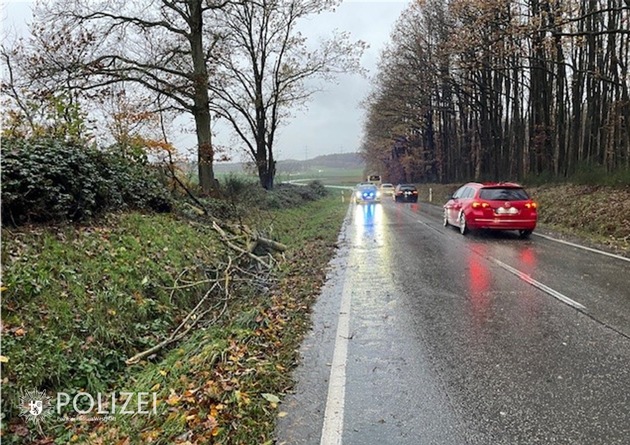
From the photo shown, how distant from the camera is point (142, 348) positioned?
5809 millimetres

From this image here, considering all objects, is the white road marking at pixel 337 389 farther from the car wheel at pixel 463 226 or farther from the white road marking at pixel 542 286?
the car wheel at pixel 463 226

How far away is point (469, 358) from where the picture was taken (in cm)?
461

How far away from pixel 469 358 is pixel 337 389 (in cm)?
152

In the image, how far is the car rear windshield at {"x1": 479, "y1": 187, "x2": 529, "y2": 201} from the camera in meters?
13.1

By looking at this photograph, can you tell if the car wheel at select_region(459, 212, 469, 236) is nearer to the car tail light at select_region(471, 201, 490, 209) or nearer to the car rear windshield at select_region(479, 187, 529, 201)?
the car tail light at select_region(471, 201, 490, 209)

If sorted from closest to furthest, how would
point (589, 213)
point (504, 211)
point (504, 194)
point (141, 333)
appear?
point (141, 333) < point (504, 211) < point (504, 194) < point (589, 213)

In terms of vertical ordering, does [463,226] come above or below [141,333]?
above

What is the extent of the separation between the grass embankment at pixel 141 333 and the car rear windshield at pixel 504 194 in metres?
6.67

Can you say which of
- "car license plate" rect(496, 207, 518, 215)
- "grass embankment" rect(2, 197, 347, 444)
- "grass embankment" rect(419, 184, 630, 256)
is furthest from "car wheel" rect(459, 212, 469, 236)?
"grass embankment" rect(2, 197, 347, 444)

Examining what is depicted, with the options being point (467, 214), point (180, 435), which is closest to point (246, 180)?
point (467, 214)

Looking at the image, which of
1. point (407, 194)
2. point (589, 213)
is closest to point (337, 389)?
point (589, 213)

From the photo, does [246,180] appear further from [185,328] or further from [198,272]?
[185,328]

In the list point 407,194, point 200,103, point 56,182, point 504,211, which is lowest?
point 407,194

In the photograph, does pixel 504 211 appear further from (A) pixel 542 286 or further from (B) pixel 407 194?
(B) pixel 407 194
